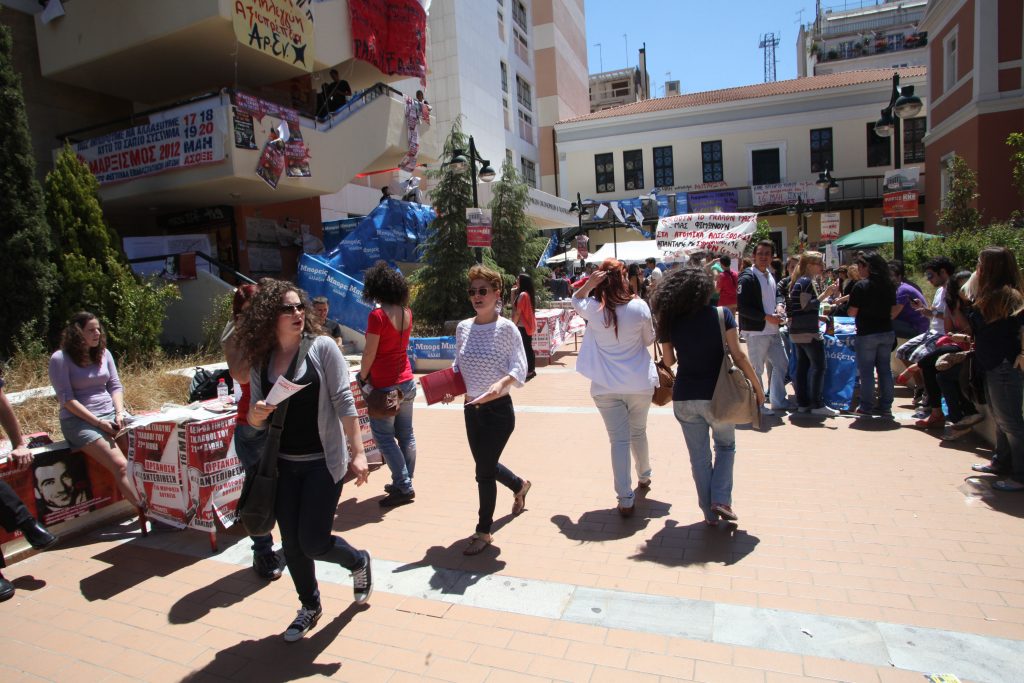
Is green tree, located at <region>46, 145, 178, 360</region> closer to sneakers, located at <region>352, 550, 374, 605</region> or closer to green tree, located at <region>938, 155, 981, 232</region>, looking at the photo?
sneakers, located at <region>352, 550, 374, 605</region>

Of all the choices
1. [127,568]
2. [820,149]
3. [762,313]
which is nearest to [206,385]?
[127,568]

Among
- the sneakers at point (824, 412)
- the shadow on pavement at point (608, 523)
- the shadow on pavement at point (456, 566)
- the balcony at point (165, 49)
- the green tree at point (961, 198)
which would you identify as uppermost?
the balcony at point (165, 49)

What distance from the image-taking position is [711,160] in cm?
3522

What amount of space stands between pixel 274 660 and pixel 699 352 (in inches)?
120

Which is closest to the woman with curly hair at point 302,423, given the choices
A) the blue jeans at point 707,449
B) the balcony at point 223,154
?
the blue jeans at point 707,449

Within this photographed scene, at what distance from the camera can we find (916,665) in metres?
2.78

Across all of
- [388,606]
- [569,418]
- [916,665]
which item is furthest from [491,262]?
[916,665]

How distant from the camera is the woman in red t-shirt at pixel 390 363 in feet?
16.1

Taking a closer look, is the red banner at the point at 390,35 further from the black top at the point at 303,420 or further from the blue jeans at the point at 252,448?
the black top at the point at 303,420

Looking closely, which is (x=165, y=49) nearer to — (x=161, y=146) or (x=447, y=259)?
(x=161, y=146)

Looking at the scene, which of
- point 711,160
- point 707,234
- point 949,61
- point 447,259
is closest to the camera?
point 707,234

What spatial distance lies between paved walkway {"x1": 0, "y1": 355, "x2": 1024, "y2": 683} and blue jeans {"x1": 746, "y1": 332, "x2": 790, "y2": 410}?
1965 millimetres

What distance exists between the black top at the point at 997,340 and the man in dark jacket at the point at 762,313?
2297 millimetres

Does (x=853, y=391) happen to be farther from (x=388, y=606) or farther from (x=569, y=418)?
(x=388, y=606)
